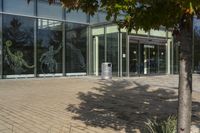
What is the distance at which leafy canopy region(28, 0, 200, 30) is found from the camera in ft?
13.5

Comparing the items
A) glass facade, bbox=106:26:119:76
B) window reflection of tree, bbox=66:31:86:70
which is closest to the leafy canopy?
glass facade, bbox=106:26:119:76

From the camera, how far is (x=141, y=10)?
460 centimetres

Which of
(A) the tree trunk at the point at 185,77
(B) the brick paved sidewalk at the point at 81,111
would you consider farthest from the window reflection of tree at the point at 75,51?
(A) the tree trunk at the point at 185,77

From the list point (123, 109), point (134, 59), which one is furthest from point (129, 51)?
point (123, 109)

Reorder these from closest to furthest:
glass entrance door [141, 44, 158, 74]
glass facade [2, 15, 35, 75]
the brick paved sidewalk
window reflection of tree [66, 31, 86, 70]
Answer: the brick paved sidewalk → glass facade [2, 15, 35, 75] → window reflection of tree [66, 31, 86, 70] → glass entrance door [141, 44, 158, 74]

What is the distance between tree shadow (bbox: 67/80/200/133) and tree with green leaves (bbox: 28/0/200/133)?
3363mm

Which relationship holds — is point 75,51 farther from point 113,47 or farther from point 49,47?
point 113,47

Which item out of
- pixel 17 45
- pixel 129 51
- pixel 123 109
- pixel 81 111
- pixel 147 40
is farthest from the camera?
pixel 147 40

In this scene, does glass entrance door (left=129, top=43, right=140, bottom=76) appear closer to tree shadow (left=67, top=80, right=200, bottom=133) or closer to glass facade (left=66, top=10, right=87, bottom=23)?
glass facade (left=66, top=10, right=87, bottom=23)

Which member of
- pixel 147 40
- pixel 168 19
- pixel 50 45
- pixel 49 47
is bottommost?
pixel 168 19

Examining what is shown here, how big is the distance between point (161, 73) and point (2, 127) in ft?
71.5

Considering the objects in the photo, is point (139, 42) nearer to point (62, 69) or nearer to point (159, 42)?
point (159, 42)

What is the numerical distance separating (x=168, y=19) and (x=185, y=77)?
719 millimetres

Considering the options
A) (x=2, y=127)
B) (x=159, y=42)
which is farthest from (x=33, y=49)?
(x=2, y=127)
